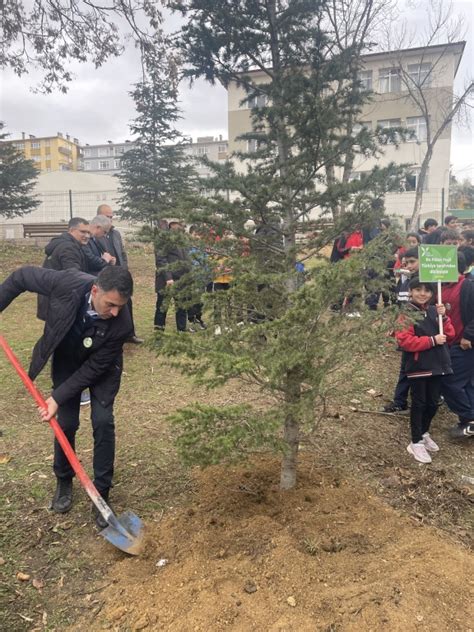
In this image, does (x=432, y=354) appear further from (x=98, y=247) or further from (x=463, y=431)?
(x=98, y=247)

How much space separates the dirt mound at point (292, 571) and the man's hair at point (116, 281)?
1.48 meters

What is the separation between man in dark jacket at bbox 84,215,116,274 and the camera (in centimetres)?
579

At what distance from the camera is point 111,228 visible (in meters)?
6.71

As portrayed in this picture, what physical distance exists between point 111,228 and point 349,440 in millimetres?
4426

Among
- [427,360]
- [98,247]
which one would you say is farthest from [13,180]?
[427,360]

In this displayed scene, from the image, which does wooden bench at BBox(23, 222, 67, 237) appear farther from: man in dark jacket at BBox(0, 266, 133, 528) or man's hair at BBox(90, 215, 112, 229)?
man in dark jacket at BBox(0, 266, 133, 528)

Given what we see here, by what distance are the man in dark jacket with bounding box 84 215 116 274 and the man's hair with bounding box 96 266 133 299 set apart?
3.10 m

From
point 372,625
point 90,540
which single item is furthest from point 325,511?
point 90,540

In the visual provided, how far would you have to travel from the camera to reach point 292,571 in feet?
7.86

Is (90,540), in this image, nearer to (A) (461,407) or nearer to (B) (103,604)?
(B) (103,604)

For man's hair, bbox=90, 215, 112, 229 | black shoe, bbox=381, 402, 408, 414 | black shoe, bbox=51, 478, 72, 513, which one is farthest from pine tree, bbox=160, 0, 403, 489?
man's hair, bbox=90, 215, 112, 229

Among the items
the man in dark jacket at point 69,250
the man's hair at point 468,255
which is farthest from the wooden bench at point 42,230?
the man's hair at point 468,255

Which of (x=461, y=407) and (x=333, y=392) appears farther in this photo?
(x=461, y=407)

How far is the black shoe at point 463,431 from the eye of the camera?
4.20 metres
